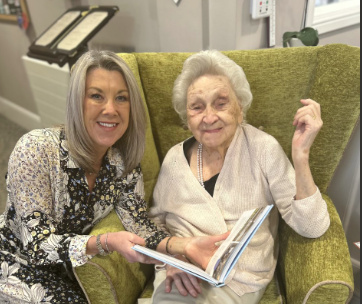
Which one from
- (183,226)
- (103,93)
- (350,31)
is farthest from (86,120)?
(350,31)

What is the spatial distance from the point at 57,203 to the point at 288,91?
3.18ft

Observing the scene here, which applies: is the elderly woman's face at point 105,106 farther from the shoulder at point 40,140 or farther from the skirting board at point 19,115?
the skirting board at point 19,115

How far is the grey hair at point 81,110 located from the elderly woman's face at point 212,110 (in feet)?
0.64

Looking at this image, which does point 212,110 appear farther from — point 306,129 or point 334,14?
point 334,14

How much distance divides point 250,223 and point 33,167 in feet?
2.26

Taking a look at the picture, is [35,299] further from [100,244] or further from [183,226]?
[183,226]

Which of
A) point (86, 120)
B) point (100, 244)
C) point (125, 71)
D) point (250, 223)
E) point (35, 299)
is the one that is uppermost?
point (125, 71)

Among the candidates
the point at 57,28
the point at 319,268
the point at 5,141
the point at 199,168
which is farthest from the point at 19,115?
the point at 319,268

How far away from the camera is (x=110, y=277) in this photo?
1.07m

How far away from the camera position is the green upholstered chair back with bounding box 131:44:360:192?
3.93 ft

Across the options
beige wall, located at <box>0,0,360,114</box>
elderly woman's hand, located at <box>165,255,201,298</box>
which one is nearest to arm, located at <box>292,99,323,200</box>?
elderly woman's hand, located at <box>165,255,201,298</box>

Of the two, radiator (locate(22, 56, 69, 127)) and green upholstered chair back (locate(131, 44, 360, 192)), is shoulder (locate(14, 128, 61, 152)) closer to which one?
green upholstered chair back (locate(131, 44, 360, 192))

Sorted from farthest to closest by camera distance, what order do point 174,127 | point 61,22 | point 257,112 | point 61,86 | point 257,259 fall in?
1. point 61,86
2. point 61,22
3. point 174,127
4. point 257,112
5. point 257,259

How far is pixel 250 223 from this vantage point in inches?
35.4
